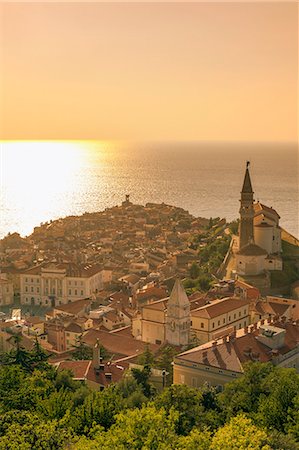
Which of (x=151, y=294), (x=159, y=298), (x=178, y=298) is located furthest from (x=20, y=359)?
(x=151, y=294)

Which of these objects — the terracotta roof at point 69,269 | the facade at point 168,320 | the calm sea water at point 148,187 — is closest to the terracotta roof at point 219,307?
the facade at point 168,320

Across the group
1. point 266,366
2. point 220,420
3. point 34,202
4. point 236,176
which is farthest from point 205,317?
point 236,176

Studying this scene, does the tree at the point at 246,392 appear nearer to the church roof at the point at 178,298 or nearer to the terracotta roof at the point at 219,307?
the church roof at the point at 178,298

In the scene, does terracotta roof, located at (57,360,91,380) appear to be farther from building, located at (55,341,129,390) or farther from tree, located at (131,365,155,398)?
tree, located at (131,365,155,398)

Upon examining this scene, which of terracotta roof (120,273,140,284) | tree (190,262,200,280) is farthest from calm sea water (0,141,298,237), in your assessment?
terracotta roof (120,273,140,284)

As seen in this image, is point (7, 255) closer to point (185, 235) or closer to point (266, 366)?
point (185, 235)

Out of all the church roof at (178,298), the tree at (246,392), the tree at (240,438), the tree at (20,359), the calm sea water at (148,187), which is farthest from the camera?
the calm sea water at (148,187)
